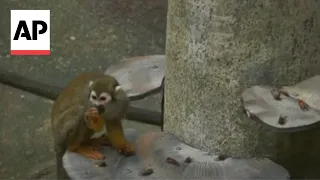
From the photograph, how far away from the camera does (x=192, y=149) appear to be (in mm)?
1987

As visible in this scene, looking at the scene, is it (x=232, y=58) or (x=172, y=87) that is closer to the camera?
(x=232, y=58)

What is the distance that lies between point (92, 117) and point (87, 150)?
9 centimetres

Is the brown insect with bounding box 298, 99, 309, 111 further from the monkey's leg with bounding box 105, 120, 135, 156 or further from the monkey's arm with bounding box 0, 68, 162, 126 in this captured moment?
the monkey's arm with bounding box 0, 68, 162, 126

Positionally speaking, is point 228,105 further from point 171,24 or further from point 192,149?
point 171,24

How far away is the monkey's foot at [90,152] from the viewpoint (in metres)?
1.91

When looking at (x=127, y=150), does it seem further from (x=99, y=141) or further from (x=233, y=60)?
(x=233, y=60)

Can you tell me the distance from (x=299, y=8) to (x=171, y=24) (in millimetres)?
364

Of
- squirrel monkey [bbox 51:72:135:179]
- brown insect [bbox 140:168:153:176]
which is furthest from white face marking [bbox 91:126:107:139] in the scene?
brown insect [bbox 140:168:153:176]

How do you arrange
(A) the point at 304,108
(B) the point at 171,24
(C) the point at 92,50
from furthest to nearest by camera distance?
(C) the point at 92,50 → (B) the point at 171,24 → (A) the point at 304,108

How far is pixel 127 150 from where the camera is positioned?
1.93 metres

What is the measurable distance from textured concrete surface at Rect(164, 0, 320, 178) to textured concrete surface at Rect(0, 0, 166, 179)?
1076 millimetres

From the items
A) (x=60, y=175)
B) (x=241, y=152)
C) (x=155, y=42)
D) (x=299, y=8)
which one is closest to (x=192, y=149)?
(x=241, y=152)

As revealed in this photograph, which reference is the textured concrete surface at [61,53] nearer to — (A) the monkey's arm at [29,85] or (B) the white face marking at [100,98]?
(A) the monkey's arm at [29,85]

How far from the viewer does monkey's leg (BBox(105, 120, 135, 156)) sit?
1932 millimetres
